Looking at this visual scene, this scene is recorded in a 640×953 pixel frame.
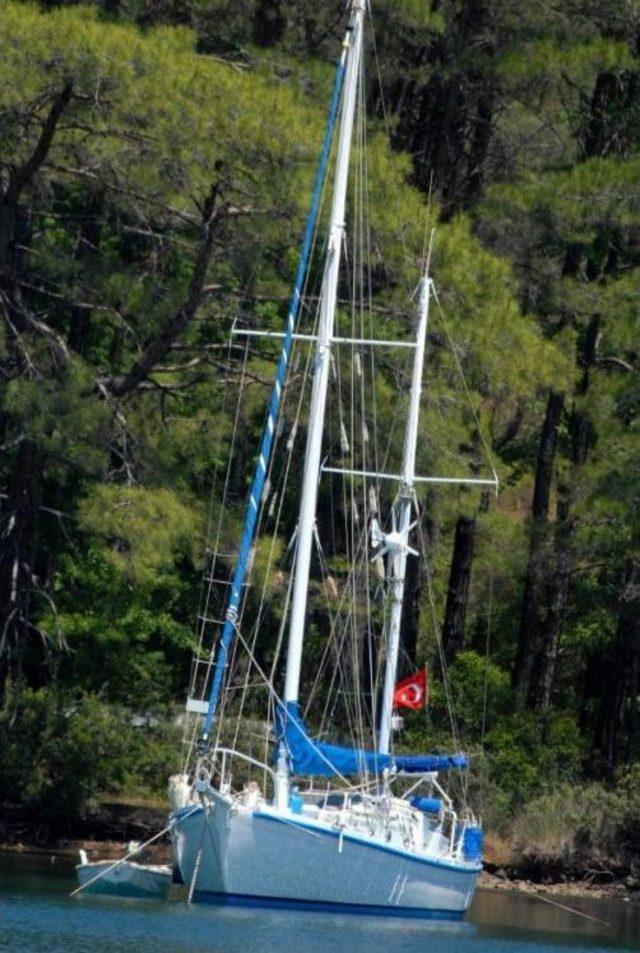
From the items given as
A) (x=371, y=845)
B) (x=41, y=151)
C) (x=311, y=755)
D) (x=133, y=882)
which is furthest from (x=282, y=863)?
(x=41, y=151)

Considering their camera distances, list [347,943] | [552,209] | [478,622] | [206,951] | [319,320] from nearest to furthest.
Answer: [206,951] → [347,943] → [319,320] → [552,209] → [478,622]

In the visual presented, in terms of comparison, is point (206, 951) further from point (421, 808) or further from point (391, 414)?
point (391, 414)

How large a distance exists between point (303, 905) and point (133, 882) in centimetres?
203

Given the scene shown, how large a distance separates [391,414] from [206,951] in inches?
458

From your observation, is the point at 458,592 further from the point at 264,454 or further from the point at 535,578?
the point at 264,454

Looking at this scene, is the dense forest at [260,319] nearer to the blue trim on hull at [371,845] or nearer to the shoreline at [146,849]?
the shoreline at [146,849]

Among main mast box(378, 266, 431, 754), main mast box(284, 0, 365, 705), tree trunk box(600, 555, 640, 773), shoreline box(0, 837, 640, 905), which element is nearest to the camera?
main mast box(284, 0, 365, 705)

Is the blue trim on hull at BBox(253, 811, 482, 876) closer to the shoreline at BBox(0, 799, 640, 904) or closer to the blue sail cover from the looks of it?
the blue sail cover

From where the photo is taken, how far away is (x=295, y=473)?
3338 centimetres

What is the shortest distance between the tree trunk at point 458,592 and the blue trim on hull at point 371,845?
9548 mm

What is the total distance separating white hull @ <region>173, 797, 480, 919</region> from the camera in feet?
75.5

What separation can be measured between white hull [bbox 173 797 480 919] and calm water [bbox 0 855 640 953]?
24cm

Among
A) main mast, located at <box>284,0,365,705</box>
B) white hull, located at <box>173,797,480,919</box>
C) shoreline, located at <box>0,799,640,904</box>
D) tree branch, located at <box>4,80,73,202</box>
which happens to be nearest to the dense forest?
tree branch, located at <box>4,80,73,202</box>

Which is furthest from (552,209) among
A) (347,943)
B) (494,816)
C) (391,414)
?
(347,943)
